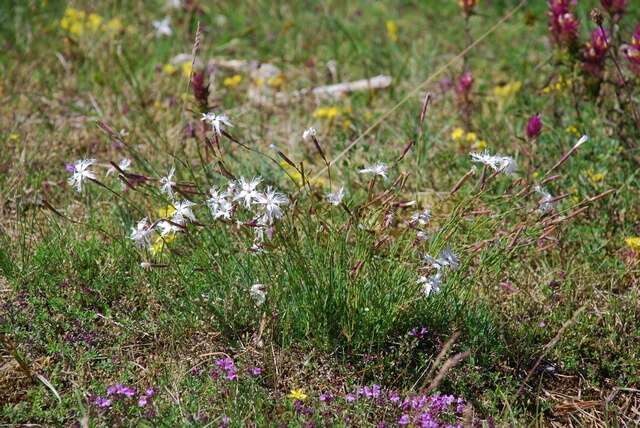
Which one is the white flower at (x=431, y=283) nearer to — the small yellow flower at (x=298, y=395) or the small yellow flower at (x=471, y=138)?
the small yellow flower at (x=298, y=395)

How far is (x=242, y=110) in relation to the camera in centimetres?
448

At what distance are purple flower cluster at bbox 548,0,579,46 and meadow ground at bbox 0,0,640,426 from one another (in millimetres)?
10

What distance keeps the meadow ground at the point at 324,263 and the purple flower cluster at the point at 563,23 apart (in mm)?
10

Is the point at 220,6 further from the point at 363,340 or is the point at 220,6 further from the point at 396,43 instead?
the point at 363,340

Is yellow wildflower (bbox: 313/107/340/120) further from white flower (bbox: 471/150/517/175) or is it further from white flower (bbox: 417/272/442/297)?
white flower (bbox: 417/272/442/297)

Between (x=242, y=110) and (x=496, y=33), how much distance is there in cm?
190

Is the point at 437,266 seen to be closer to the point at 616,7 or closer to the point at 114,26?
the point at 616,7

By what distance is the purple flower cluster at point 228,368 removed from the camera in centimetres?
248

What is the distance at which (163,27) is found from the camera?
5152 mm

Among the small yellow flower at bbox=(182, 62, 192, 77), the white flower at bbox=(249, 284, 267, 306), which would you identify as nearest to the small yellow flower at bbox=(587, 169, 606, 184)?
the white flower at bbox=(249, 284, 267, 306)

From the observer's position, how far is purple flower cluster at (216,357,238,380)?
248cm

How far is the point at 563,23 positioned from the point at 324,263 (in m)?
1.78

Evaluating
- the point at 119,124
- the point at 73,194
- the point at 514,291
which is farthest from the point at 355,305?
the point at 119,124

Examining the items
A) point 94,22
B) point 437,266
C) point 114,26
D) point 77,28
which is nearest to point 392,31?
point 114,26
